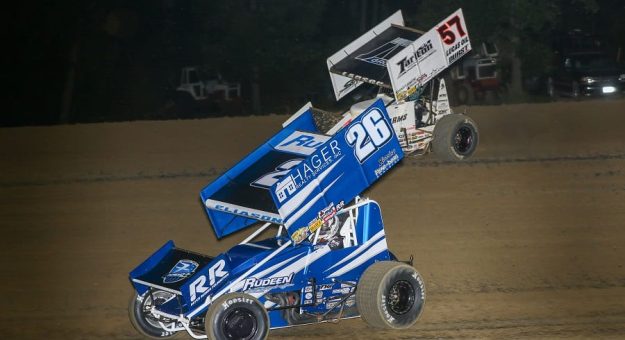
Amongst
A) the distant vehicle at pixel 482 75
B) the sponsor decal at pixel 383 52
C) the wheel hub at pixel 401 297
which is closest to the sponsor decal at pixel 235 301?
the wheel hub at pixel 401 297

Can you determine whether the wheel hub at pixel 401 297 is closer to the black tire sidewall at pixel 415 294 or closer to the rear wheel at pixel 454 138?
the black tire sidewall at pixel 415 294

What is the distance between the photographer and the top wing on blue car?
828 cm

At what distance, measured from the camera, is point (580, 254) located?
11547 mm

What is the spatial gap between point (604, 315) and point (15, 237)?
7795 millimetres

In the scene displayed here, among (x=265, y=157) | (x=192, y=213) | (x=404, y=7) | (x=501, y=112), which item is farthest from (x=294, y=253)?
(x=404, y=7)

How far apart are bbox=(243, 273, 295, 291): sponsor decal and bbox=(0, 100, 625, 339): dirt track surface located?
91 centimetres

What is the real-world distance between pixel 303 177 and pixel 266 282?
3.11 feet

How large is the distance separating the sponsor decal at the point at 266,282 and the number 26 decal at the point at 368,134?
1228mm

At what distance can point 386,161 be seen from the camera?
887cm

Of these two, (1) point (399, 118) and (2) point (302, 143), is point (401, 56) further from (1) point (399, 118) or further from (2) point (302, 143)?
(2) point (302, 143)

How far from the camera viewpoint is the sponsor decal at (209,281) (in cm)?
816

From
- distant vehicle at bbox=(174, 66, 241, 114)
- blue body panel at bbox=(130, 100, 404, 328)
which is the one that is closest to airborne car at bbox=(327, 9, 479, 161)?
blue body panel at bbox=(130, 100, 404, 328)

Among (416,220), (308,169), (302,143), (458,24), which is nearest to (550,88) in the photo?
(458,24)

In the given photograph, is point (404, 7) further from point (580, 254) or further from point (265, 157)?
point (265, 157)
